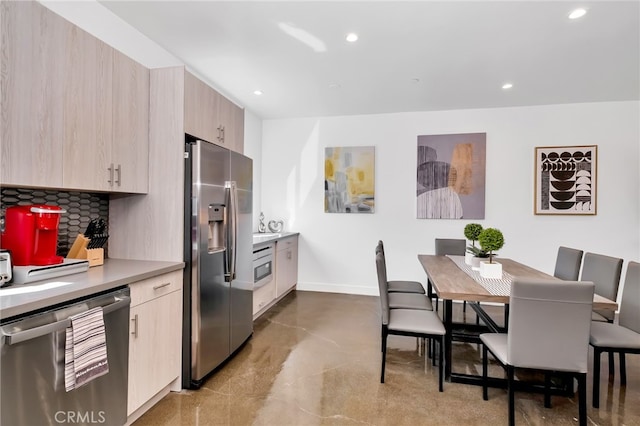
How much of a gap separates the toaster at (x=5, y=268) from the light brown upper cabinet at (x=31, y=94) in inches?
13.5

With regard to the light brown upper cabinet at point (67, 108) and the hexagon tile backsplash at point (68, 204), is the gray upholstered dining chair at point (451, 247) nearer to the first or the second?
the light brown upper cabinet at point (67, 108)

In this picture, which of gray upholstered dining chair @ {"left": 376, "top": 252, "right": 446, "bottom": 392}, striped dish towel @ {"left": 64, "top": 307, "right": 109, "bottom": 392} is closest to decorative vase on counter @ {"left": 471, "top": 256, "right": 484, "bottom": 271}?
gray upholstered dining chair @ {"left": 376, "top": 252, "right": 446, "bottom": 392}

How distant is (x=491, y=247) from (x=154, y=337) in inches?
100

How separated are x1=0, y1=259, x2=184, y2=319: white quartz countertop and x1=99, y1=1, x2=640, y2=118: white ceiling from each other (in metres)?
1.88

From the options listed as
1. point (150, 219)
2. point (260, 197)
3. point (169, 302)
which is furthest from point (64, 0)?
point (260, 197)

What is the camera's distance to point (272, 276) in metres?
3.99

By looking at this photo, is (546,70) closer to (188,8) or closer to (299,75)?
(299,75)

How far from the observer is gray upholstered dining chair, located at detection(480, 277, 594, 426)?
1696 mm

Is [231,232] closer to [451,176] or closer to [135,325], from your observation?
[135,325]

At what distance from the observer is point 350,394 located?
2229mm

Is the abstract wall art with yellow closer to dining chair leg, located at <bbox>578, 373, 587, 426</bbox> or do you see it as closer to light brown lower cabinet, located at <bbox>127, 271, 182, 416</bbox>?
light brown lower cabinet, located at <bbox>127, 271, 182, 416</bbox>

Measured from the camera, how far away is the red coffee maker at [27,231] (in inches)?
63.1

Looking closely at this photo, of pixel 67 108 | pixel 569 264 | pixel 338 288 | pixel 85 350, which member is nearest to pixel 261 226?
pixel 338 288

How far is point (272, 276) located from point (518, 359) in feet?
9.14
